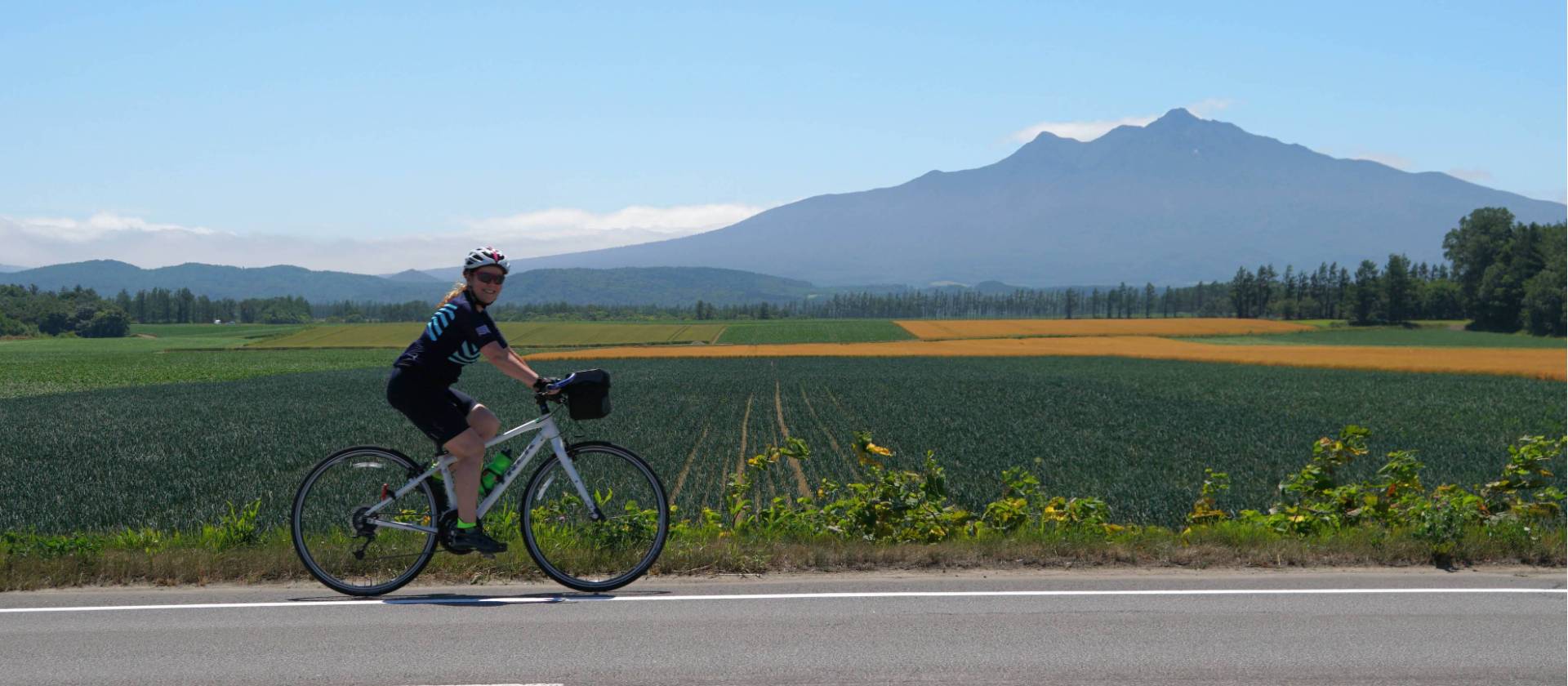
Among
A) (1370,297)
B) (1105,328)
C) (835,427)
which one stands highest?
(1370,297)

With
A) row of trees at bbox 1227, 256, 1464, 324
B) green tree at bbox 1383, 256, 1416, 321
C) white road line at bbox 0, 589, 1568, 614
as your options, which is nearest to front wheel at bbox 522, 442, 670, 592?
white road line at bbox 0, 589, 1568, 614

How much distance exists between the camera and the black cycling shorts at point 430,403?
6.71 m

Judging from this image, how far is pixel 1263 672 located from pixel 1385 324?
464 ft

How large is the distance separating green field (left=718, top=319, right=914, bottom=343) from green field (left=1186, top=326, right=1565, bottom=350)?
110 feet

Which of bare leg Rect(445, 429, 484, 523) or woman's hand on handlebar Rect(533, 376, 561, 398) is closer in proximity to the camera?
woman's hand on handlebar Rect(533, 376, 561, 398)

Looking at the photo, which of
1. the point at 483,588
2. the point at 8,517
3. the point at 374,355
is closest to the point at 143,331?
the point at 374,355

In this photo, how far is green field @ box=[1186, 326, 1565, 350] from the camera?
8950cm

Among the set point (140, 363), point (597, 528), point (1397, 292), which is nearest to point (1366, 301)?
point (1397, 292)

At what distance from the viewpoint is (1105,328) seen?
4899 inches

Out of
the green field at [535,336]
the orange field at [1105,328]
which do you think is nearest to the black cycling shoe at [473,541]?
the green field at [535,336]

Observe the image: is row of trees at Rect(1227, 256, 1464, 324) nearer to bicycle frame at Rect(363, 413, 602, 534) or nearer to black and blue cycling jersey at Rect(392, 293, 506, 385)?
bicycle frame at Rect(363, 413, 602, 534)

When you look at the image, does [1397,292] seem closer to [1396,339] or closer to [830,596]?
[1396,339]

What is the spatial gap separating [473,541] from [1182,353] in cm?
7831

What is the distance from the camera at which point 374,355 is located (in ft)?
278
